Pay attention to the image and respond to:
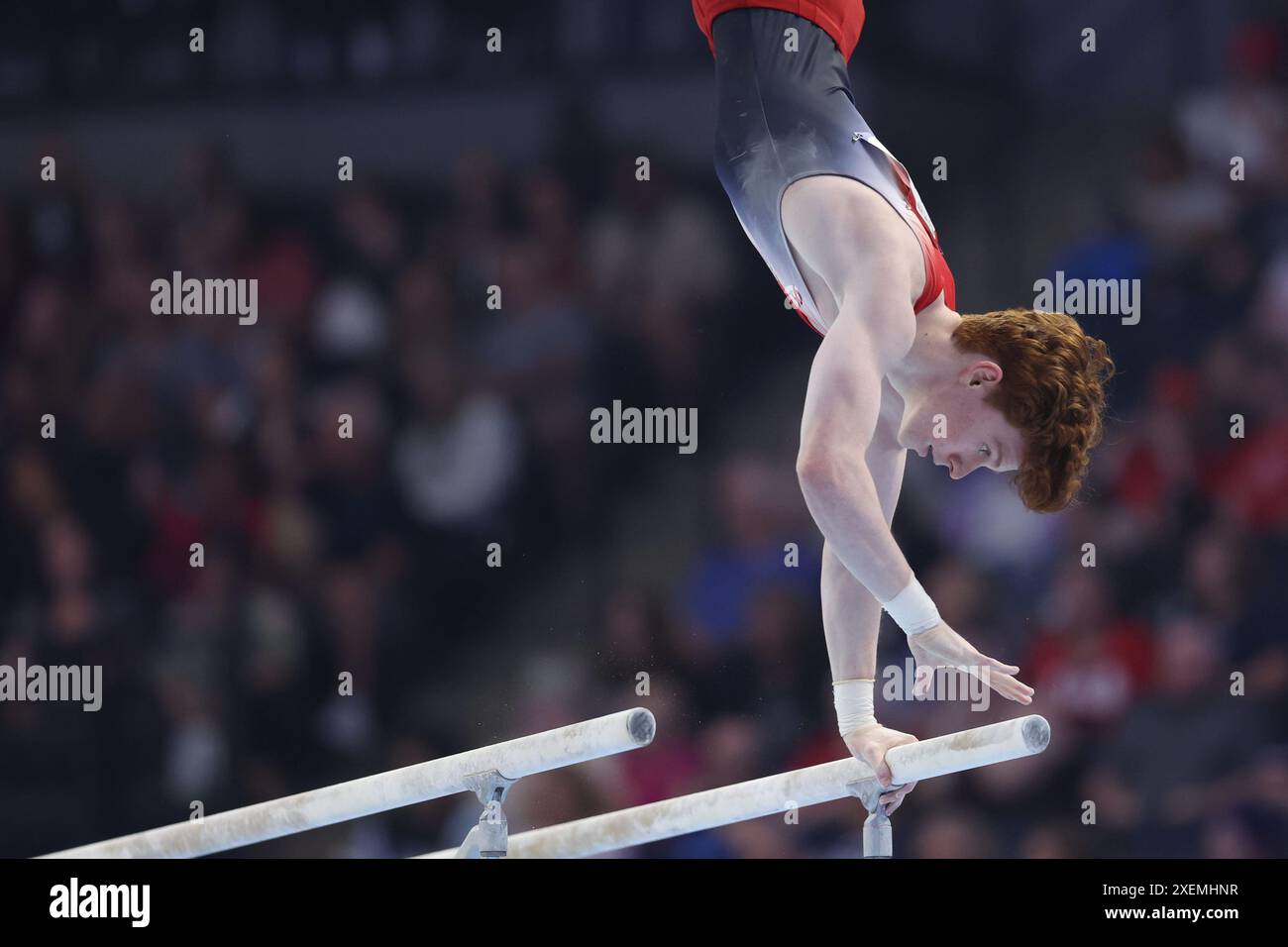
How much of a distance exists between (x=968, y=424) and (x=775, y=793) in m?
0.94

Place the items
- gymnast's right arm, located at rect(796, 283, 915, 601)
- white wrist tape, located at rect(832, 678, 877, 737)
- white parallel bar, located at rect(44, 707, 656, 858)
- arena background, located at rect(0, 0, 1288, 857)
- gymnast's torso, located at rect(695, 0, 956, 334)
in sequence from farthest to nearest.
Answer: arena background, located at rect(0, 0, 1288, 857)
white wrist tape, located at rect(832, 678, 877, 737)
gymnast's torso, located at rect(695, 0, 956, 334)
white parallel bar, located at rect(44, 707, 656, 858)
gymnast's right arm, located at rect(796, 283, 915, 601)

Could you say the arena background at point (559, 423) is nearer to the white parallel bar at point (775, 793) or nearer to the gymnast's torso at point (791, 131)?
the white parallel bar at point (775, 793)

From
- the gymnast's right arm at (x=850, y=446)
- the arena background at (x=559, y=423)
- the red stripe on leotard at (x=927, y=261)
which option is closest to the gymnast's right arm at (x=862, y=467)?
the gymnast's right arm at (x=850, y=446)

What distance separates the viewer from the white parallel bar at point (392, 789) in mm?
3330

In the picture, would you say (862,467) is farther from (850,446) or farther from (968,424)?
(968,424)

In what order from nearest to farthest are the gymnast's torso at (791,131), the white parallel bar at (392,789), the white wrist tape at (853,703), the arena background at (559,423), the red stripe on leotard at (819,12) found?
the white parallel bar at (392,789)
the gymnast's torso at (791,131)
the white wrist tape at (853,703)
the red stripe on leotard at (819,12)
the arena background at (559,423)

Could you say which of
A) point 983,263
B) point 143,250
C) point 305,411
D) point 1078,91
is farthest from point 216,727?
point 1078,91

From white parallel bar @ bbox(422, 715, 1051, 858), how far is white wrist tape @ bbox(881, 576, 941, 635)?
0.23 metres

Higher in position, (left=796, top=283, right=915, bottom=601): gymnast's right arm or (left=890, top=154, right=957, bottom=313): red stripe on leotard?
(left=890, top=154, right=957, bottom=313): red stripe on leotard

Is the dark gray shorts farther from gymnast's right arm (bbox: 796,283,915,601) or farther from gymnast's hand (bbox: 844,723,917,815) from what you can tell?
gymnast's hand (bbox: 844,723,917,815)

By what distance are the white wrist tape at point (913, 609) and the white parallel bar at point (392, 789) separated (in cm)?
55

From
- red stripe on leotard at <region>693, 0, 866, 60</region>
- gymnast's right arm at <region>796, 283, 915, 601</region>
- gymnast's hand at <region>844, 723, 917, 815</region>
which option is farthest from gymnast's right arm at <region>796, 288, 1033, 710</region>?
red stripe on leotard at <region>693, 0, 866, 60</region>

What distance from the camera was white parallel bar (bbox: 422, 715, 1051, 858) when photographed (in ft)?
10.2

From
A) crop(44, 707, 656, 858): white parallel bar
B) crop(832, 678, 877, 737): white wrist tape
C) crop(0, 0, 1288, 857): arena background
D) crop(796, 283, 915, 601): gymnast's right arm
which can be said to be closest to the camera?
crop(796, 283, 915, 601): gymnast's right arm
